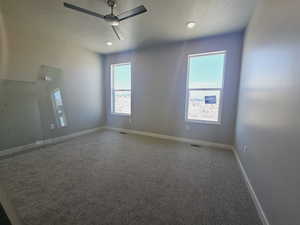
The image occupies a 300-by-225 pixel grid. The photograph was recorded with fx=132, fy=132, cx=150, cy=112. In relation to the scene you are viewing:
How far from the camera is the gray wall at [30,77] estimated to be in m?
2.73

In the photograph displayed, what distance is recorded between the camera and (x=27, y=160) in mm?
2545

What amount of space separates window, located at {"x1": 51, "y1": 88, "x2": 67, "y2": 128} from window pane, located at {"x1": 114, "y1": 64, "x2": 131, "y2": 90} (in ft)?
6.17

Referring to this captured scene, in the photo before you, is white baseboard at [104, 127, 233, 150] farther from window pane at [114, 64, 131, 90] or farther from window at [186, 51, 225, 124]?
window pane at [114, 64, 131, 90]

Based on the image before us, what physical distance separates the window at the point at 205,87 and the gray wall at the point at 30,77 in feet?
11.1

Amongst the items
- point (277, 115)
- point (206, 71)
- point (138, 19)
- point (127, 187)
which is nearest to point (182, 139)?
point (206, 71)

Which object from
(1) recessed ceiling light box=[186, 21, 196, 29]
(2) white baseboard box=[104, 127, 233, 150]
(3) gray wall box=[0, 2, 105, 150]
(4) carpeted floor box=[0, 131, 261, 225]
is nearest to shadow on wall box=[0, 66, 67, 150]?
(3) gray wall box=[0, 2, 105, 150]

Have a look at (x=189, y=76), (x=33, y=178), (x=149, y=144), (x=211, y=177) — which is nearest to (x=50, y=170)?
(x=33, y=178)

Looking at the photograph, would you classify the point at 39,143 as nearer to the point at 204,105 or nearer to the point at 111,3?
the point at 111,3

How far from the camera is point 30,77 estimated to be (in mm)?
3121

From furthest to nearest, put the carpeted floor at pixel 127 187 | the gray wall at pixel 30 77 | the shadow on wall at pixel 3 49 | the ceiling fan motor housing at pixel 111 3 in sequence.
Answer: the gray wall at pixel 30 77 → the shadow on wall at pixel 3 49 → the ceiling fan motor housing at pixel 111 3 → the carpeted floor at pixel 127 187

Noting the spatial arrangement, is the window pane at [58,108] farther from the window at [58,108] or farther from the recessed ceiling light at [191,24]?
the recessed ceiling light at [191,24]

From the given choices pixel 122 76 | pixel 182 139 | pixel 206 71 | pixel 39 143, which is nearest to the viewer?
pixel 39 143

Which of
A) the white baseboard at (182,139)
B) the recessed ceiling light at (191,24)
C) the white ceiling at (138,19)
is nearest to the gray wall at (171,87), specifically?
the white baseboard at (182,139)

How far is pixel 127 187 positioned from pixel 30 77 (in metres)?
3.39
